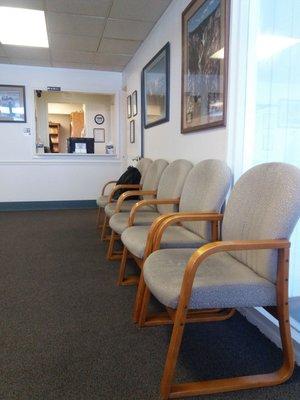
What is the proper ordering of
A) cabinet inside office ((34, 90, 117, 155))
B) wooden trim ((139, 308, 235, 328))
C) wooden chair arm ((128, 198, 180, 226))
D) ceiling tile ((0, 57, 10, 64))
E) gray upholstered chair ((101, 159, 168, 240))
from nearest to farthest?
1. wooden trim ((139, 308, 235, 328))
2. wooden chair arm ((128, 198, 180, 226))
3. gray upholstered chair ((101, 159, 168, 240))
4. ceiling tile ((0, 57, 10, 64))
5. cabinet inside office ((34, 90, 117, 155))

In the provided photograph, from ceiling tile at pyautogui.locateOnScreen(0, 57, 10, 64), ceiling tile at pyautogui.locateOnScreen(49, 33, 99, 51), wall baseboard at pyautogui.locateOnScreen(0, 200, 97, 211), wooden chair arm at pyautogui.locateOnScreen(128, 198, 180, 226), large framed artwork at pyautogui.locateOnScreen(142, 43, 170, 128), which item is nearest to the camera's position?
wooden chair arm at pyautogui.locateOnScreen(128, 198, 180, 226)

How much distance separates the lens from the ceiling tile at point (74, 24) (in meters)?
3.15

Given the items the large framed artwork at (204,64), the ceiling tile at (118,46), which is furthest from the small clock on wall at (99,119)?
the large framed artwork at (204,64)

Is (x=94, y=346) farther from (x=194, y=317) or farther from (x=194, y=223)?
(x=194, y=223)

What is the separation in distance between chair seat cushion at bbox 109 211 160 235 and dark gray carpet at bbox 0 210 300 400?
0.42m

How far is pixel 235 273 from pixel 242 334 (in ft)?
1.85

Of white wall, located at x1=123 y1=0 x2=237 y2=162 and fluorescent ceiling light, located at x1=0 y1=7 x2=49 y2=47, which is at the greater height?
fluorescent ceiling light, located at x1=0 y1=7 x2=49 y2=47

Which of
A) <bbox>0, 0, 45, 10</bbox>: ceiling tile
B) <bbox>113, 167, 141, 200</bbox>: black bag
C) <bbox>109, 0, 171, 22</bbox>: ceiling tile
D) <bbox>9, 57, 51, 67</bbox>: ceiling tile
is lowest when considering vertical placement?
<bbox>113, 167, 141, 200</bbox>: black bag

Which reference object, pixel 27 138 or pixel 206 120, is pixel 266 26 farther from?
pixel 27 138

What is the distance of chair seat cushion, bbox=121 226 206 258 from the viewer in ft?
5.61

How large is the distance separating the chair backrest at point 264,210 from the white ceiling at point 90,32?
2.23 metres

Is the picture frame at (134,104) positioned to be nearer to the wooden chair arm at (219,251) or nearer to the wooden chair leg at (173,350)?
the wooden chair arm at (219,251)

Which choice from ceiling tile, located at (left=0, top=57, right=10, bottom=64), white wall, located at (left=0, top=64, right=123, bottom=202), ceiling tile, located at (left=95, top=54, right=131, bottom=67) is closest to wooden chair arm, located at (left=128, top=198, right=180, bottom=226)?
ceiling tile, located at (left=95, top=54, right=131, bottom=67)

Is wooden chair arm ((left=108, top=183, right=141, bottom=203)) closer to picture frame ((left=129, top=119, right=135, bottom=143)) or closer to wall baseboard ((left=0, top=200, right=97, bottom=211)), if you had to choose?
picture frame ((left=129, top=119, right=135, bottom=143))
